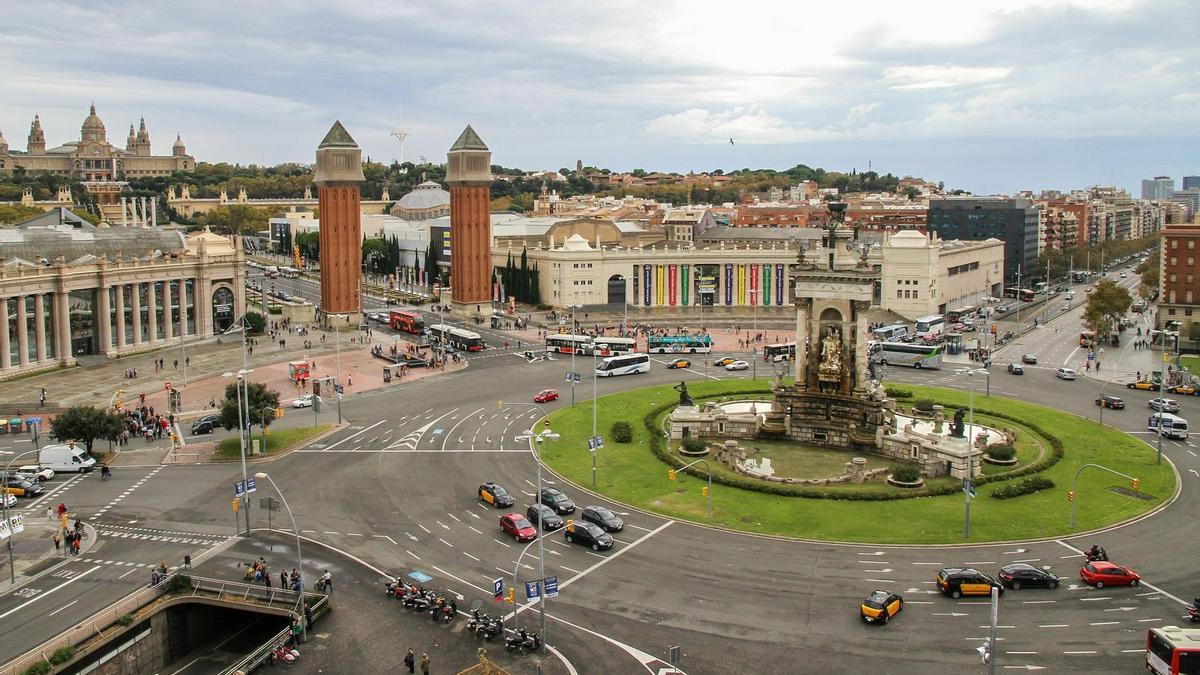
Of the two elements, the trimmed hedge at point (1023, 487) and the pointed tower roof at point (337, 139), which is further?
the pointed tower roof at point (337, 139)

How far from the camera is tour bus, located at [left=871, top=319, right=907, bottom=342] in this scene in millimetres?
112713

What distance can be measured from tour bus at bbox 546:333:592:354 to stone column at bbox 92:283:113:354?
4637 cm

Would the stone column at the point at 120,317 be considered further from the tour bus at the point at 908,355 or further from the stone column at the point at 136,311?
the tour bus at the point at 908,355

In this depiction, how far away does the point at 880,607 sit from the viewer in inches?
1490

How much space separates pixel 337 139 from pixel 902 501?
95.4 m

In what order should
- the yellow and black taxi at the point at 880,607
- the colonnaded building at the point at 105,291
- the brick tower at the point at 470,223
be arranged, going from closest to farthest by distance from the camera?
the yellow and black taxi at the point at 880,607 < the colonnaded building at the point at 105,291 < the brick tower at the point at 470,223

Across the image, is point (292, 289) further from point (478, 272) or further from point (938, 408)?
point (938, 408)

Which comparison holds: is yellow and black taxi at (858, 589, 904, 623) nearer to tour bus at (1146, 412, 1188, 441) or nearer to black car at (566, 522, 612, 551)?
black car at (566, 522, 612, 551)

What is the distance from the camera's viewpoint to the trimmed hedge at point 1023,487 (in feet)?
176

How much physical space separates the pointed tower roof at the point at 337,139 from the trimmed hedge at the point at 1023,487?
97.0m

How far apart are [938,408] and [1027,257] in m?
133

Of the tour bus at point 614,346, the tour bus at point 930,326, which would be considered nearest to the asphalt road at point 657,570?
the tour bus at point 614,346

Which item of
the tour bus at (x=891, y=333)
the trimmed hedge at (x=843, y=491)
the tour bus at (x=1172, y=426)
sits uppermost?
the tour bus at (x=891, y=333)

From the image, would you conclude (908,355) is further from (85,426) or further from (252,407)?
(85,426)
